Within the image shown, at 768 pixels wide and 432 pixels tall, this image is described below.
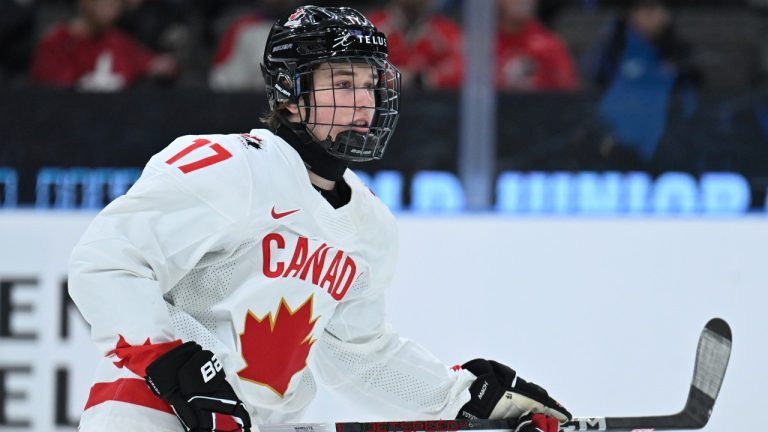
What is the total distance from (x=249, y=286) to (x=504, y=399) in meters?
0.70

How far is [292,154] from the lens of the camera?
8.43 feet

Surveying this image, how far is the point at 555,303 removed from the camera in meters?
4.16

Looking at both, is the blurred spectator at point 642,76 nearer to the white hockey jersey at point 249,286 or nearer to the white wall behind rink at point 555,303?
the white wall behind rink at point 555,303

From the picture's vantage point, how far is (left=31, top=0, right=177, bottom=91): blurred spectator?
4.87 m

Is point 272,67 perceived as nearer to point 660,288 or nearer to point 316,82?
point 316,82

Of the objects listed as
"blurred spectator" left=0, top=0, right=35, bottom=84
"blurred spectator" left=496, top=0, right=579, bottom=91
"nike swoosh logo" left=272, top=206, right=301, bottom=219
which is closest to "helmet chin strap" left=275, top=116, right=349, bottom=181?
"nike swoosh logo" left=272, top=206, right=301, bottom=219

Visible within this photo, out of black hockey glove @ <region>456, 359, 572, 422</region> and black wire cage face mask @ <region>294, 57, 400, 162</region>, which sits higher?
black wire cage face mask @ <region>294, 57, 400, 162</region>

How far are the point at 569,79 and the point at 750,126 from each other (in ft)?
2.30

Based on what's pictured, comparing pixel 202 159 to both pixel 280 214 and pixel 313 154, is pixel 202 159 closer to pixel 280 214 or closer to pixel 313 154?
pixel 280 214

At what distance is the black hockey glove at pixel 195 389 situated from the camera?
217 centimetres

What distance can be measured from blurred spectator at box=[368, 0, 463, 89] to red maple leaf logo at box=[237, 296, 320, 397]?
7.43 ft

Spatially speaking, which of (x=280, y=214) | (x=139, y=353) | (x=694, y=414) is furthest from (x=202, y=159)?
(x=694, y=414)

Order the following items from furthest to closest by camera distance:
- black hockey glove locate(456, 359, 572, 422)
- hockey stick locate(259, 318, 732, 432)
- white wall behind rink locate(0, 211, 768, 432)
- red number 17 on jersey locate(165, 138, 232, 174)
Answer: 1. white wall behind rink locate(0, 211, 768, 432)
2. black hockey glove locate(456, 359, 572, 422)
3. hockey stick locate(259, 318, 732, 432)
4. red number 17 on jersey locate(165, 138, 232, 174)

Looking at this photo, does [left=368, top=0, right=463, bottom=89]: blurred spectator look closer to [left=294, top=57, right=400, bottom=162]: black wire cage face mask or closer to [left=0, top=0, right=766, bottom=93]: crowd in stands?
[left=0, top=0, right=766, bottom=93]: crowd in stands
